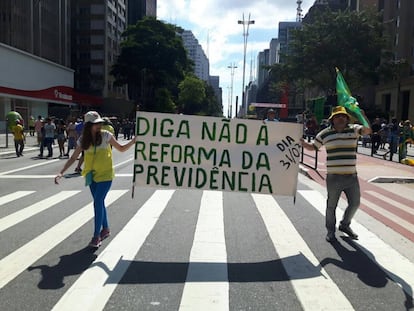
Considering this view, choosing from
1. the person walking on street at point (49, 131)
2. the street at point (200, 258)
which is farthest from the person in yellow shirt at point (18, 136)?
the street at point (200, 258)

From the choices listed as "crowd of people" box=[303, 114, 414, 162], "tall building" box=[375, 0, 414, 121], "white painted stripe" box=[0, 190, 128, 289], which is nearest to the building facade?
"crowd of people" box=[303, 114, 414, 162]

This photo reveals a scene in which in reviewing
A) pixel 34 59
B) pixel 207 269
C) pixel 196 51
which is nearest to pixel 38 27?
pixel 34 59

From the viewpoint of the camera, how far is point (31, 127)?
134 ft

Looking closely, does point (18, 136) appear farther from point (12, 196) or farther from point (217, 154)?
point (217, 154)

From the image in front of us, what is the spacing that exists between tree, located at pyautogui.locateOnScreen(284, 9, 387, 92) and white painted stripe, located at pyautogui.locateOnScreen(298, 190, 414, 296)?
4638 centimetres

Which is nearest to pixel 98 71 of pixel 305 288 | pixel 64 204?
pixel 64 204

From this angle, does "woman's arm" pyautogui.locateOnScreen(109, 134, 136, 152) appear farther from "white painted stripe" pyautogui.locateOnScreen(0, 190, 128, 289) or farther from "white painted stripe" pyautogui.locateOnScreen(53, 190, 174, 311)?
"white painted stripe" pyautogui.locateOnScreen(0, 190, 128, 289)

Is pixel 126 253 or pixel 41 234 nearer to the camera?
pixel 126 253

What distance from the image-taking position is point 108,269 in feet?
17.7

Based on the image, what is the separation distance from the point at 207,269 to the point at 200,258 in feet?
1.43

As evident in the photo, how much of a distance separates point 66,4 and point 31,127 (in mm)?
40101

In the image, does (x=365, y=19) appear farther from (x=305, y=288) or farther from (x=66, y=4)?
(x=305, y=288)

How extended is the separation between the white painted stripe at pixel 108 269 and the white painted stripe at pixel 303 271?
6.19 feet

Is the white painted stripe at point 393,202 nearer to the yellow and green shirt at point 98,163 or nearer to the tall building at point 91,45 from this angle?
the yellow and green shirt at point 98,163
